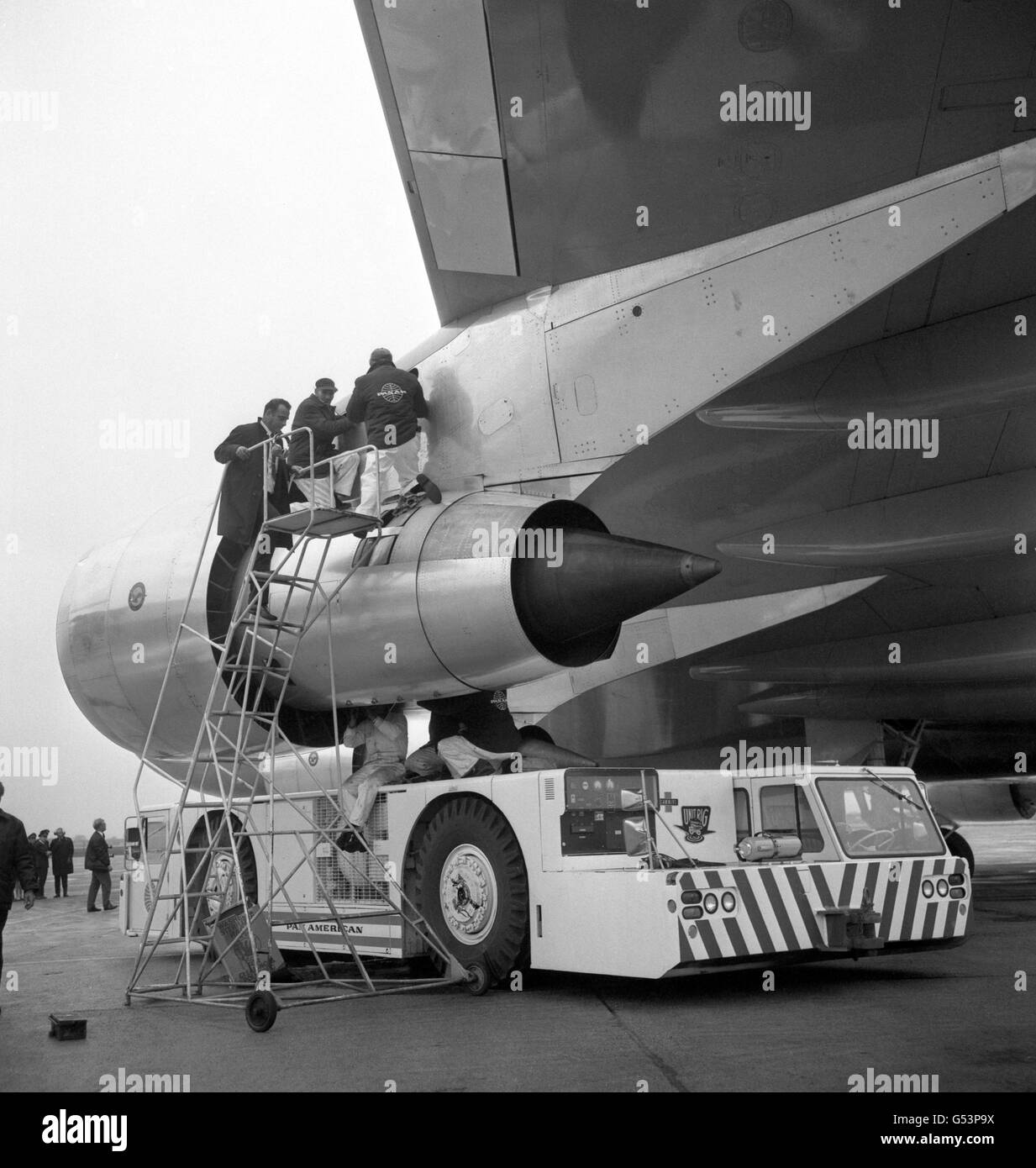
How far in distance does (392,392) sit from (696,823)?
4327 millimetres

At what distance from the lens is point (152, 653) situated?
35.1 feet

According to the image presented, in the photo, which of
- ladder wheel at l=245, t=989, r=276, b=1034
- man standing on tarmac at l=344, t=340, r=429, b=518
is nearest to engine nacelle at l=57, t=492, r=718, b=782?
man standing on tarmac at l=344, t=340, r=429, b=518

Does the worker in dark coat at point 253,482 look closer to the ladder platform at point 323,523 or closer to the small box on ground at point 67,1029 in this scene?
the ladder platform at point 323,523

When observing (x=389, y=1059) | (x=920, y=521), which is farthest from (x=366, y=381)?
(x=389, y=1059)

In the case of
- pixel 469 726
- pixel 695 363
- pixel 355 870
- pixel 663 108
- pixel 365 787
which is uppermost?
pixel 663 108

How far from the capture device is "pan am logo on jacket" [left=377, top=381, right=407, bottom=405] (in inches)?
398

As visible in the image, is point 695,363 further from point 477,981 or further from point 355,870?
point 477,981

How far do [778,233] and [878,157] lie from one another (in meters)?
0.89

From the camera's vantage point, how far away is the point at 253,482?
10047 millimetres

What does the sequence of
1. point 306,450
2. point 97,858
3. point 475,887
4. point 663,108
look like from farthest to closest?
point 97,858 < point 306,450 < point 663,108 < point 475,887

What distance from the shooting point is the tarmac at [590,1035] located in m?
5.21

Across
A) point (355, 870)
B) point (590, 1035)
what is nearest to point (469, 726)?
point (355, 870)
